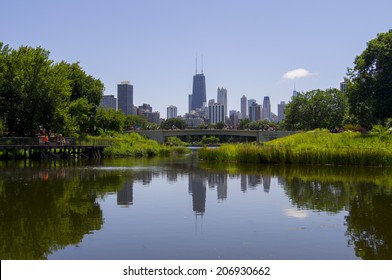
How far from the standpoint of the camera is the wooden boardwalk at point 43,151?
4916cm

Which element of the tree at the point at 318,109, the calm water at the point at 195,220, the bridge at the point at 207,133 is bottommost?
the calm water at the point at 195,220

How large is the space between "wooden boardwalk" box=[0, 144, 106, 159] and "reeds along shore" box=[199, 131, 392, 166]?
761 inches

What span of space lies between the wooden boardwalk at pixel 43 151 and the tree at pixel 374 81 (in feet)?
106

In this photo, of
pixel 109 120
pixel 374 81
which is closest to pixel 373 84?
pixel 374 81

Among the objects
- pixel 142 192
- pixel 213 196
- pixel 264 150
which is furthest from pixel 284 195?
pixel 264 150

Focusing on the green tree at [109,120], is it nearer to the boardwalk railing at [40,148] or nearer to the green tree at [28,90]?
the boardwalk railing at [40,148]

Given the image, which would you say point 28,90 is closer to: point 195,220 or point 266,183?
point 266,183

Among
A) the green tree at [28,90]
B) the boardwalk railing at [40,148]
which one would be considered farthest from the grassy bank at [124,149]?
the green tree at [28,90]

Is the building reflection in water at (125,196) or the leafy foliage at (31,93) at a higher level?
the leafy foliage at (31,93)

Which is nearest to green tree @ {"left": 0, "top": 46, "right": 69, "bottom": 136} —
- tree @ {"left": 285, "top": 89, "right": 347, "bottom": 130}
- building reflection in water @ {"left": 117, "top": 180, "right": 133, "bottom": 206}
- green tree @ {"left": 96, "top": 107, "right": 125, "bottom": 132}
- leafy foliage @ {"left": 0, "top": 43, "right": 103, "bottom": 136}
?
leafy foliage @ {"left": 0, "top": 43, "right": 103, "bottom": 136}

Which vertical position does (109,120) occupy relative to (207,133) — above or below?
above

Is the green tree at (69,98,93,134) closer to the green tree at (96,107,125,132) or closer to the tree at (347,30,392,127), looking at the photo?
the green tree at (96,107,125,132)

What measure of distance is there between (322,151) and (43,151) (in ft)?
103

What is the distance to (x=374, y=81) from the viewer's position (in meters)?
49.4
